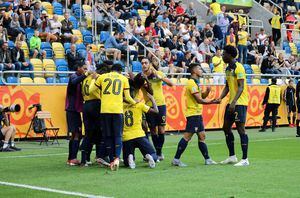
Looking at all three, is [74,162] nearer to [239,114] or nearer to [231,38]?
[239,114]

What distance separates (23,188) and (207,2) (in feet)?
92.0

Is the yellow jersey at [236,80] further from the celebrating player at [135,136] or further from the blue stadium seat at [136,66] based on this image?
the blue stadium seat at [136,66]

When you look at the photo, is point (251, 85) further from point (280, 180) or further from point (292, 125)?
point (280, 180)

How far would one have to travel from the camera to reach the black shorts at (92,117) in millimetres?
13883

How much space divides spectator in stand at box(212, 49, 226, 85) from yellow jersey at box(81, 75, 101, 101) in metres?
12.7

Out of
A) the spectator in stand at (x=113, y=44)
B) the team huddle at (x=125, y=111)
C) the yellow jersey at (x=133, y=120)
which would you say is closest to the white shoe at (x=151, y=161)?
the team huddle at (x=125, y=111)

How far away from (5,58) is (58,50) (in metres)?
3.13

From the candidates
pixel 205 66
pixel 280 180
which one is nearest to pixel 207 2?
pixel 205 66

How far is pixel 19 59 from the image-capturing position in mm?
22156

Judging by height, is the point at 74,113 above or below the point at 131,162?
above

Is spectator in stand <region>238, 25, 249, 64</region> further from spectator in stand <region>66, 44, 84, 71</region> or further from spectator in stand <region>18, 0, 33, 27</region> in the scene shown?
spectator in stand <region>18, 0, 33, 27</region>

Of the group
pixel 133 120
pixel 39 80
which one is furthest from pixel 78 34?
pixel 133 120

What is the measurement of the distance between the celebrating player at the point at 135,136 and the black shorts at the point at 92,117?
616 millimetres

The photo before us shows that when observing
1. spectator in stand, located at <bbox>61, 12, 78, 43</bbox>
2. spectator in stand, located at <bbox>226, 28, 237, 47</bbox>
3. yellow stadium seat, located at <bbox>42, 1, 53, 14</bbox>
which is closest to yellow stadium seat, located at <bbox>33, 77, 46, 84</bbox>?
spectator in stand, located at <bbox>61, 12, 78, 43</bbox>
